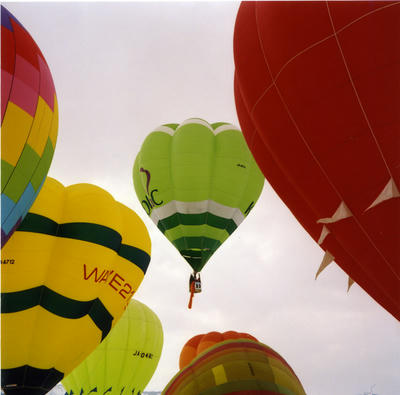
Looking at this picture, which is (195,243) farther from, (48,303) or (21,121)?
(21,121)

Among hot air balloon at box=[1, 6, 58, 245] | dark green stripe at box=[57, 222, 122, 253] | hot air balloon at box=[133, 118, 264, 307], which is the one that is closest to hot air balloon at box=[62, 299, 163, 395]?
hot air balloon at box=[133, 118, 264, 307]

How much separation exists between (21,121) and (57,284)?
247 centimetres

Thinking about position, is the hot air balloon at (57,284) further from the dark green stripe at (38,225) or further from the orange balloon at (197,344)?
the orange balloon at (197,344)

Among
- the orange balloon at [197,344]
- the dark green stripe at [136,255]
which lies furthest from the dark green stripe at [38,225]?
the orange balloon at [197,344]

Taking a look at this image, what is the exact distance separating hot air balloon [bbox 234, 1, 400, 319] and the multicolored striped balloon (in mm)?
→ 4987

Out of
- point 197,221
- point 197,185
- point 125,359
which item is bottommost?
point 125,359

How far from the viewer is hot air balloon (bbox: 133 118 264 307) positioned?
435 inches

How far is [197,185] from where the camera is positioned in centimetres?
1097

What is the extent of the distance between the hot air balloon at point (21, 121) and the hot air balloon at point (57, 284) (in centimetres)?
112

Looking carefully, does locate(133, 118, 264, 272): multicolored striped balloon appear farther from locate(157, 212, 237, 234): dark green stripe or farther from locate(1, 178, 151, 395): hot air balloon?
locate(1, 178, 151, 395): hot air balloon

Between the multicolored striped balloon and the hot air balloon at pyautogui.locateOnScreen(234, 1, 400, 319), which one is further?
the multicolored striped balloon

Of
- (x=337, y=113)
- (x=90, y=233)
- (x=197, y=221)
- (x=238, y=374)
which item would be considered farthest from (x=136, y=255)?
(x=337, y=113)

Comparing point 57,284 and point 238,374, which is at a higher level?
point 57,284

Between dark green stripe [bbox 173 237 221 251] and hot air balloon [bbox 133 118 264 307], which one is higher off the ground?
hot air balloon [bbox 133 118 264 307]
